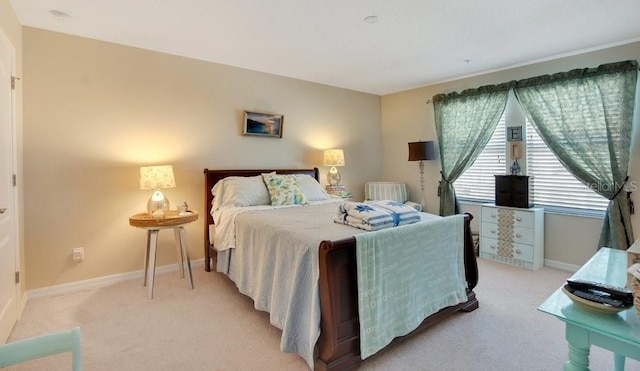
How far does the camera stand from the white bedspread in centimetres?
200

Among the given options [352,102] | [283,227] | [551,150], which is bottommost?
[283,227]

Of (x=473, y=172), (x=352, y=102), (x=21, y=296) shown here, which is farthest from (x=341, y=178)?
(x=21, y=296)

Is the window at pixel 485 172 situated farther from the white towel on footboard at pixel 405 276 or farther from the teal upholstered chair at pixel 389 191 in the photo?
the white towel on footboard at pixel 405 276

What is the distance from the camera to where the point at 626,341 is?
1.14 metres

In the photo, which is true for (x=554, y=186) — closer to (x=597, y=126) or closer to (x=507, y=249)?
(x=597, y=126)

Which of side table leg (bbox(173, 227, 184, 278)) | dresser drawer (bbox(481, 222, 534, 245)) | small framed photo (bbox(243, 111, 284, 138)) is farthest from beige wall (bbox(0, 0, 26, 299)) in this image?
dresser drawer (bbox(481, 222, 534, 245))

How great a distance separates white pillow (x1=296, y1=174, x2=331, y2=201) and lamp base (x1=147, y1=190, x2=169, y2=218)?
4.98ft

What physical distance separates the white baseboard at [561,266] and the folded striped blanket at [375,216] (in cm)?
242

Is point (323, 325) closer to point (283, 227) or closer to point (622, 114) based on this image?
point (283, 227)

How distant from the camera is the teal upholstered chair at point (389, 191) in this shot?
5.11 m

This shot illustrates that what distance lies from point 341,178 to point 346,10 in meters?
2.92

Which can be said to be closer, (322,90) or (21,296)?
(21,296)

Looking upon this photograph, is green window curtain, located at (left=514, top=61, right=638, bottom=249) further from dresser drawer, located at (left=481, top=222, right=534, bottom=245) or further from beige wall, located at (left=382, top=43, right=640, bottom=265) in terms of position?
dresser drawer, located at (left=481, top=222, right=534, bottom=245)

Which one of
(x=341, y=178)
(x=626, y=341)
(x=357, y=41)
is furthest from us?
(x=341, y=178)
